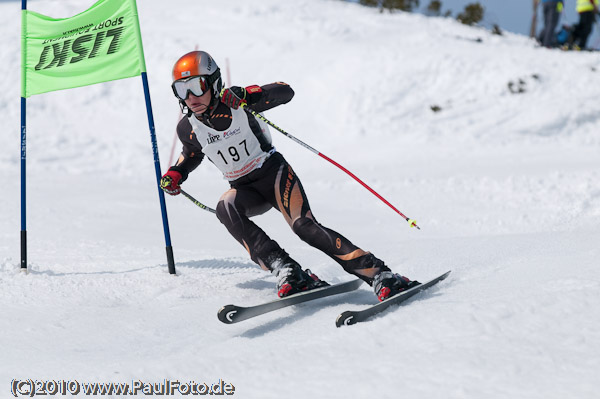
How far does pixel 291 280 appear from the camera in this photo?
397 cm

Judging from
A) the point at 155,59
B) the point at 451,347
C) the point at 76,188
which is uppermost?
the point at 451,347

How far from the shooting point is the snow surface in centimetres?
276

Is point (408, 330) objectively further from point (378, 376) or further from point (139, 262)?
point (139, 262)

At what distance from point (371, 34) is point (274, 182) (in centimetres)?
1331

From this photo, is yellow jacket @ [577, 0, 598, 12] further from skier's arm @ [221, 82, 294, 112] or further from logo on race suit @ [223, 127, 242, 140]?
logo on race suit @ [223, 127, 242, 140]

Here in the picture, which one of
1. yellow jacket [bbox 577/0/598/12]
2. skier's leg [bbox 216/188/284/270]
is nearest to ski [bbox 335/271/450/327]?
skier's leg [bbox 216/188/284/270]

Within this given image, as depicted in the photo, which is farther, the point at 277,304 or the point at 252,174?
the point at 252,174

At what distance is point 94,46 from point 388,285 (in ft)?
10.5

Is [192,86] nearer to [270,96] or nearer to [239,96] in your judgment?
[239,96]

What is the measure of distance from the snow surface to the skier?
1.06ft

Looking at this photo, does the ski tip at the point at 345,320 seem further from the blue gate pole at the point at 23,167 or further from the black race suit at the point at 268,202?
the blue gate pole at the point at 23,167

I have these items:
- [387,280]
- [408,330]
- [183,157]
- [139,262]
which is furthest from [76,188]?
[408,330]

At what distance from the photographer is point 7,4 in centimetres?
2073

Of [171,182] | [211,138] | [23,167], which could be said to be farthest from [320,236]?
[23,167]
